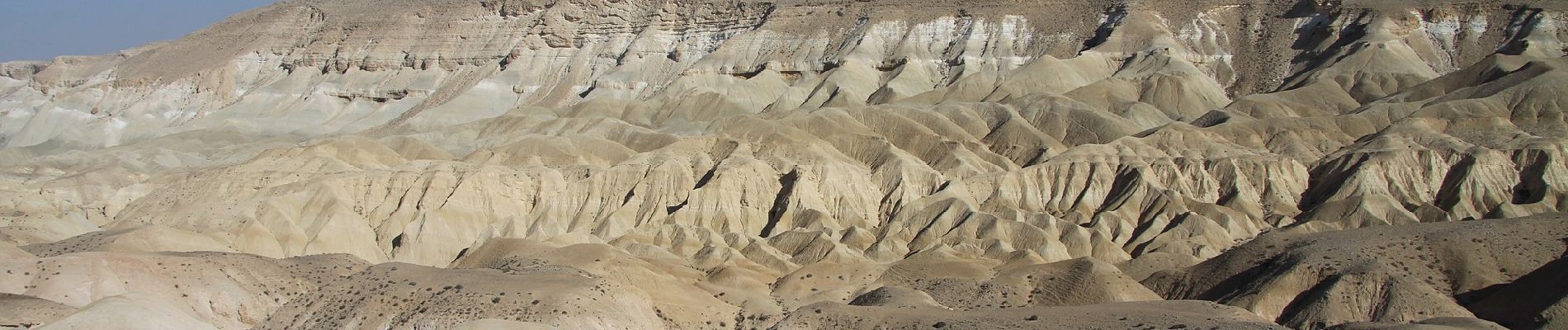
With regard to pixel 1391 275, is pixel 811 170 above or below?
below

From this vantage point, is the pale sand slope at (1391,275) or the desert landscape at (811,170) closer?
the desert landscape at (811,170)

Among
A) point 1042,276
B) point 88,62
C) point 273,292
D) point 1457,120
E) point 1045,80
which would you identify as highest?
point 273,292

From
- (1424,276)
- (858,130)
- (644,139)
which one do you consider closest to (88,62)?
(644,139)

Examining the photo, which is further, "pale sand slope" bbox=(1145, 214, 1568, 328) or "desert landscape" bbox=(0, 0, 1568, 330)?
"pale sand slope" bbox=(1145, 214, 1568, 328)

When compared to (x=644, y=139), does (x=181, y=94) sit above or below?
below

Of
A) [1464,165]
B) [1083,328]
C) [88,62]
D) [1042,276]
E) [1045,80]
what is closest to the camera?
[1083,328]

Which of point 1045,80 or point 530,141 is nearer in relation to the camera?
point 530,141

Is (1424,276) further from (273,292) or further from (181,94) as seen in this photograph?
(181,94)

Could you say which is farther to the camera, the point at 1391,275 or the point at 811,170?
the point at 811,170
